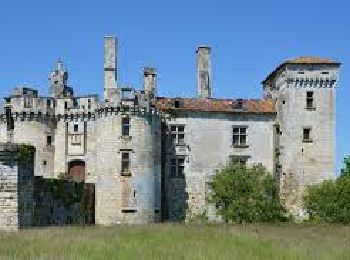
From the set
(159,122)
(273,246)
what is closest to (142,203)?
(159,122)

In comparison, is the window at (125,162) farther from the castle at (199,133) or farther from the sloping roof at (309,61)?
the sloping roof at (309,61)

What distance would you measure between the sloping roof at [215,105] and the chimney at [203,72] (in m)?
0.81

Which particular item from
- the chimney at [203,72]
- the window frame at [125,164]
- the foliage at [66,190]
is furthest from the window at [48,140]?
the chimney at [203,72]

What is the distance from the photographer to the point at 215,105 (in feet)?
162

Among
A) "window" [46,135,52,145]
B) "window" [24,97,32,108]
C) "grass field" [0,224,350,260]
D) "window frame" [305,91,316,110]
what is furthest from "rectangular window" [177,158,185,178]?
"grass field" [0,224,350,260]

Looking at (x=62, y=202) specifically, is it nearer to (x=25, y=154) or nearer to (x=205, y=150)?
(x=25, y=154)

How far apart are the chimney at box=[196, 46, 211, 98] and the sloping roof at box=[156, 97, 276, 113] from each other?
2.64 ft

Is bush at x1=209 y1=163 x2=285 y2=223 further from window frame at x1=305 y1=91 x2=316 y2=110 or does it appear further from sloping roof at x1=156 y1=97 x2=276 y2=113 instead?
window frame at x1=305 y1=91 x2=316 y2=110

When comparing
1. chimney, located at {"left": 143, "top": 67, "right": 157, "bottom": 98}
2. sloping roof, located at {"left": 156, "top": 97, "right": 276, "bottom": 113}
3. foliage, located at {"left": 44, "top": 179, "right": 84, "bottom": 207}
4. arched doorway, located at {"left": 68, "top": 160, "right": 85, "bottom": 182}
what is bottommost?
foliage, located at {"left": 44, "top": 179, "right": 84, "bottom": 207}

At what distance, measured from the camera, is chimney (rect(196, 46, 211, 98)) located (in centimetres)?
5028

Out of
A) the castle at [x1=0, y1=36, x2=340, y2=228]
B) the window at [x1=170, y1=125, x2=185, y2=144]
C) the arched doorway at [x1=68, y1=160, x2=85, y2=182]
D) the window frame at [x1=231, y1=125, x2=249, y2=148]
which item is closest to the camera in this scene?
the castle at [x1=0, y1=36, x2=340, y2=228]

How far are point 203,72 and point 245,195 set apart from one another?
30.5ft


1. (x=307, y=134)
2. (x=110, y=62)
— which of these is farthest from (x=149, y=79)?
(x=307, y=134)

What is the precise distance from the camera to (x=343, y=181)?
46156 mm
